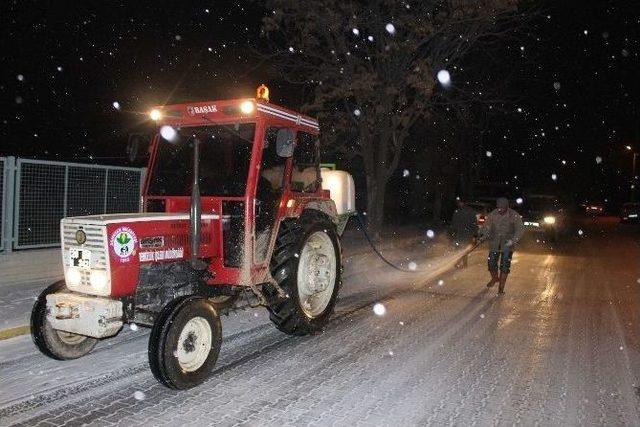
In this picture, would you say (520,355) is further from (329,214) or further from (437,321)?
(329,214)

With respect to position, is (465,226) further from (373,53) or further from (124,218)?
(124,218)

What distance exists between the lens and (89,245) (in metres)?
5.12

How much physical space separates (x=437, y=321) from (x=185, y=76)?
12.1 meters

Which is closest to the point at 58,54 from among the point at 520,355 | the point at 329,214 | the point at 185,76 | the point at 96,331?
the point at 185,76

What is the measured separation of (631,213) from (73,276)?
40063 mm

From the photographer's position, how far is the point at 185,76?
666 inches

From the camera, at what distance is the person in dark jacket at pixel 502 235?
1005cm

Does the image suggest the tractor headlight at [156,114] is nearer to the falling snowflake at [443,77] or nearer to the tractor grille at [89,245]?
the tractor grille at [89,245]

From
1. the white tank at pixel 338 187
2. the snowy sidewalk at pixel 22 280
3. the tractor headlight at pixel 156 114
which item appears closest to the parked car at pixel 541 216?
the white tank at pixel 338 187

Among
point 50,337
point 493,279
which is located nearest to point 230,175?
point 50,337

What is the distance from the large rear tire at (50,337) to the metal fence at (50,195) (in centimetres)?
505

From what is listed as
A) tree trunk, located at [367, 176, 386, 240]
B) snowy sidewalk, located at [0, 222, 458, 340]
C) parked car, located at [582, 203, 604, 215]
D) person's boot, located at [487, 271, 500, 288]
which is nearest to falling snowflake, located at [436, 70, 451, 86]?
tree trunk, located at [367, 176, 386, 240]

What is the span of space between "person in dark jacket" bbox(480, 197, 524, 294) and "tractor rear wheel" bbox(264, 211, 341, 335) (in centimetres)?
391

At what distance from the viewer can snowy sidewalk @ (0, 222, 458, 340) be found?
7.22 metres
